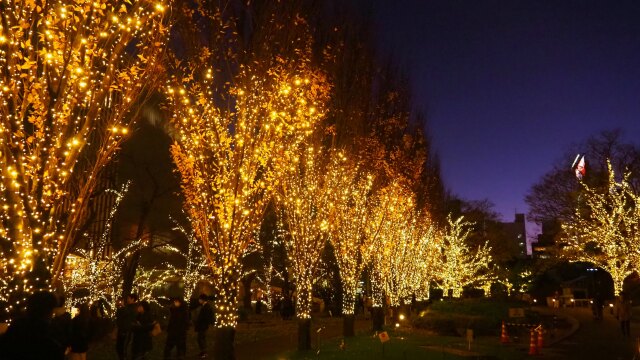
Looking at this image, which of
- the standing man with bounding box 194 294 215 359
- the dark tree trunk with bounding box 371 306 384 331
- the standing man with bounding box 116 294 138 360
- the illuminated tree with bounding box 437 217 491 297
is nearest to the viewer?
the standing man with bounding box 116 294 138 360

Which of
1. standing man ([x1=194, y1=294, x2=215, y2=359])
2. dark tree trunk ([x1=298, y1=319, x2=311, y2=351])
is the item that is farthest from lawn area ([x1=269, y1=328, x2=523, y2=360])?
standing man ([x1=194, y1=294, x2=215, y2=359])

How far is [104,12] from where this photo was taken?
33.1 feet

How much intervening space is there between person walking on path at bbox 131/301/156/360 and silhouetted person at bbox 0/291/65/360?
9155mm

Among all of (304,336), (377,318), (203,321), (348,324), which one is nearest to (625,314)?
(377,318)

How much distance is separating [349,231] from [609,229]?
1787 centimetres

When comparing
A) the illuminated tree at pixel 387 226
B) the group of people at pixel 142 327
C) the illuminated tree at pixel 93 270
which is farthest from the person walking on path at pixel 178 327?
the illuminated tree at pixel 387 226

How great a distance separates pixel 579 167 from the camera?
3956cm

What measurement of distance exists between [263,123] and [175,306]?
528cm

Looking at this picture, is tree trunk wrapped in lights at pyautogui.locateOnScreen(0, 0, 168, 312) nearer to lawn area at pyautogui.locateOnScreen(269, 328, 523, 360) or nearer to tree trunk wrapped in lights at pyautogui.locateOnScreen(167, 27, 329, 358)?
tree trunk wrapped in lights at pyautogui.locateOnScreen(167, 27, 329, 358)

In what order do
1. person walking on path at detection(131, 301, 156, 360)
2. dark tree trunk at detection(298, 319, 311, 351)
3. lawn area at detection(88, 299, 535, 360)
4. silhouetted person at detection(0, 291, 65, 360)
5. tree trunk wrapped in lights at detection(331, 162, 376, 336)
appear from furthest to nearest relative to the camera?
tree trunk wrapped in lights at detection(331, 162, 376, 336), dark tree trunk at detection(298, 319, 311, 351), lawn area at detection(88, 299, 535, 360), person walking on path at detection(131, 301, 156, 360), silhouetted person at detection(0, 291, 65, 360)

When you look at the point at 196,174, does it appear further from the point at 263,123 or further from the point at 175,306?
the point at 175,306

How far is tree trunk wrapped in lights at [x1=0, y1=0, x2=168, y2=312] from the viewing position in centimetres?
881

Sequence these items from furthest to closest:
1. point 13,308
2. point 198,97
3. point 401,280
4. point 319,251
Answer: point 401,280, point 319,251, point 198,97, point 13,308

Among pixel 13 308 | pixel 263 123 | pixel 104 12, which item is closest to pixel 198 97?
pixel 263 123
